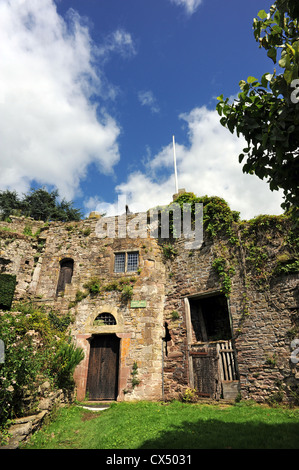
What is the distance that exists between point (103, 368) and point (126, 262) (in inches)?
174

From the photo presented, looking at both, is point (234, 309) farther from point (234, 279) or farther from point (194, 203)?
point (194, 203)

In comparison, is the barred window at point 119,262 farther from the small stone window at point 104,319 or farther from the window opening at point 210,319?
the window opening at point 210,319

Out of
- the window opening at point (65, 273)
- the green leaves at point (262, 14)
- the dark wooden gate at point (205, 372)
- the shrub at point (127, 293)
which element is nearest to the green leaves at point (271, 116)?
the green leaves at point (262, 14)

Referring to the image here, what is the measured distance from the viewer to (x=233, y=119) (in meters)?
4.36

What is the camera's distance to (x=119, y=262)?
1296 cm

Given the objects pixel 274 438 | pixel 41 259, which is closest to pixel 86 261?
pixel 41 259

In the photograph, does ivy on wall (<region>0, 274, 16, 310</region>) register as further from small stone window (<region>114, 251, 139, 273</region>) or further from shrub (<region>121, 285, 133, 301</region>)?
shrub (<region>121, 285, 133, 301</region>)

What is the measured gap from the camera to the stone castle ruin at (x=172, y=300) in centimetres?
900

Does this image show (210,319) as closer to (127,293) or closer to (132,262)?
(127,293)

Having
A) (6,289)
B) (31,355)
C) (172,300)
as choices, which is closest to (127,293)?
(172,300)

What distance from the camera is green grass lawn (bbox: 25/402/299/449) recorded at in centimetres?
507

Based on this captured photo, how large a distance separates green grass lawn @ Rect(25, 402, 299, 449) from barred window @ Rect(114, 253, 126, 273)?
5.55 meters

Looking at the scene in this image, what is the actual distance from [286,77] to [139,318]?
388 inches

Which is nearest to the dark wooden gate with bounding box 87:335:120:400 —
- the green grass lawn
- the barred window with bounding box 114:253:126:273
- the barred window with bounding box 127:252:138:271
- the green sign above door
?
the green sign above door
